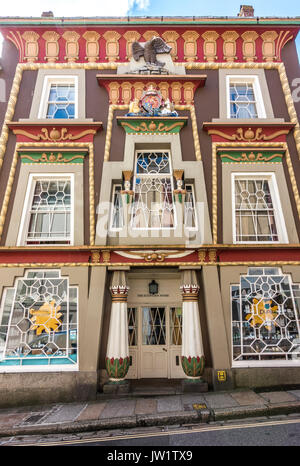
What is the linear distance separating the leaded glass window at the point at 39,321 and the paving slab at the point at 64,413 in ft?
3.43

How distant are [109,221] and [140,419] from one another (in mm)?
5223

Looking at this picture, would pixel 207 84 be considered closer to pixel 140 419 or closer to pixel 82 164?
pixel 82 164

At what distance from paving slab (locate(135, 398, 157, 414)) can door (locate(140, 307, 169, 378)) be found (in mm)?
1486

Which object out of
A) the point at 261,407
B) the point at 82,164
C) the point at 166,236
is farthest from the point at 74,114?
the point at 261,407

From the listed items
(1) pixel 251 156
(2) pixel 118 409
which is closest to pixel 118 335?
(2) pixel 118 409

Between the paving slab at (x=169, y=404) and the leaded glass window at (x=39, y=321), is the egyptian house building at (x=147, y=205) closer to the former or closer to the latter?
the leaded glass window at (x=39, y=321)

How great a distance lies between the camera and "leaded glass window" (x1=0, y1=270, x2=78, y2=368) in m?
7.61

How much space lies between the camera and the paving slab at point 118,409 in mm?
6048

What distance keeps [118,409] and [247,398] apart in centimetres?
308

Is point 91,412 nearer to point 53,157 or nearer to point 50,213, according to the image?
point 50,213

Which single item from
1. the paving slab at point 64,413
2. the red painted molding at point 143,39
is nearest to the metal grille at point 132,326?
the paving slab at point 64,413

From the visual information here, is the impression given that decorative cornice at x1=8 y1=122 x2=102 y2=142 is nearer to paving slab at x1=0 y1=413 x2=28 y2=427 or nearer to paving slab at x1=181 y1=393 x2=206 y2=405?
paving slab at x1=0 y1=413 x2=28 y2=427

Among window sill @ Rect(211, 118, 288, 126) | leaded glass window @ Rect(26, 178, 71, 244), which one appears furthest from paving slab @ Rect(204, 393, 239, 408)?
window sill @ Rect(211, 118, 288, 126)

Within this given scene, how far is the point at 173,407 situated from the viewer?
6.36 metres
